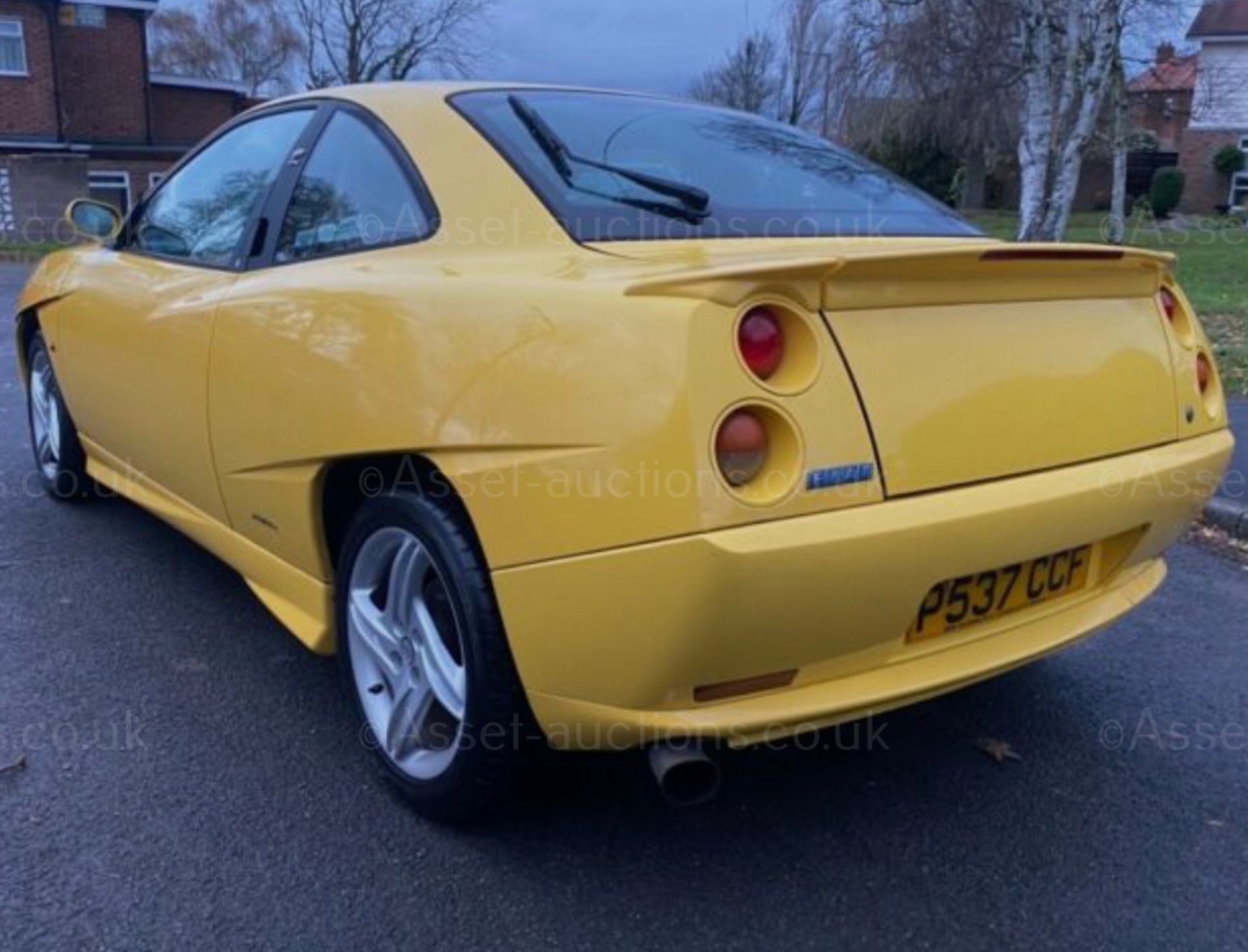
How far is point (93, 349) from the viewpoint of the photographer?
11.7 ft

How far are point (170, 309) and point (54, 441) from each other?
5.95 ft

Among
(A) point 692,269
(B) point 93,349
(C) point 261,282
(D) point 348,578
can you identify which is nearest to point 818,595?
(A) point 692,269

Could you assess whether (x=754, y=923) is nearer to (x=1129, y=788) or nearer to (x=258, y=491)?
(x=1129, y=788)

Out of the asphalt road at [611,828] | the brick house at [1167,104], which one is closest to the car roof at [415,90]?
the asphalt road at [611,828]

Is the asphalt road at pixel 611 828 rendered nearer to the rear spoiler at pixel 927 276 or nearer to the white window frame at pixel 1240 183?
the rear spoiler at pixel 927 276

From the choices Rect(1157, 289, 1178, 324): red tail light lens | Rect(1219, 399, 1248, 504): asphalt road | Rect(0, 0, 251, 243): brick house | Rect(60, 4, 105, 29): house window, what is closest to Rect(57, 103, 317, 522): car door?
Rect(1157, 289, 1178, 324): red tail light lens

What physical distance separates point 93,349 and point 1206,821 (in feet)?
11.3

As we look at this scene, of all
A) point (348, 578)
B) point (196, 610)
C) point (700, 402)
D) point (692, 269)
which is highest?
point (692, 269)

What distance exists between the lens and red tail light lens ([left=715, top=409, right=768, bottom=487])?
1724 mm

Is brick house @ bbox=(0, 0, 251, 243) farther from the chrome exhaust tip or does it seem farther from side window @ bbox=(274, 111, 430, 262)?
the chrome exhaust tip

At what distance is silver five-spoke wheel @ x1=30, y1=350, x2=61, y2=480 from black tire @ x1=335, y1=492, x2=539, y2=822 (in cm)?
262

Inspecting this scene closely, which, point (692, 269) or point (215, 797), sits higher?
point (692, 269)

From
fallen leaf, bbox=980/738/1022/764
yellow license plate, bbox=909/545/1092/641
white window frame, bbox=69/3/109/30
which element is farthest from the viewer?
white window frame, bbox=69/3/109/30

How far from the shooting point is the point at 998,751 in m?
2.66
